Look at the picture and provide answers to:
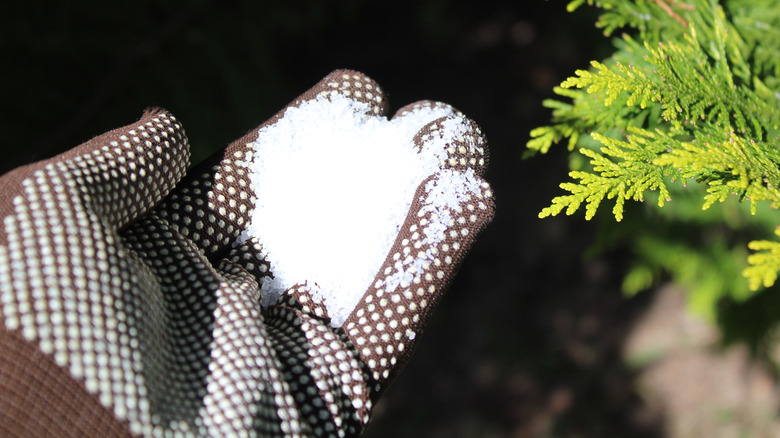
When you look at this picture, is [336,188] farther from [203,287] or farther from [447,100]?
[447,100]

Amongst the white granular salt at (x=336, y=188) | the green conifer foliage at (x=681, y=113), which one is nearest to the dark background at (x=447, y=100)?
the white granular salt at (x=336, y=188)

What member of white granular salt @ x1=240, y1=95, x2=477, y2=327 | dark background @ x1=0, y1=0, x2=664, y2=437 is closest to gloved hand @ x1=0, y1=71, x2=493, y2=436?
white granular salt @ x1=240, y1=95, x2=477, y2=327

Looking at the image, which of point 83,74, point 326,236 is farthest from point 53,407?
point 83,74

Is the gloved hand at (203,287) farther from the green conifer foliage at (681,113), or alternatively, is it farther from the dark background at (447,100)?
the dark background at (447,100)

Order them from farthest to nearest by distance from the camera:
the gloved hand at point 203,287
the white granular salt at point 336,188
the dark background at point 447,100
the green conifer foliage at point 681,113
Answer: the dark background at point 447,100, the white granular salt at point 336,188, the green conifer foliage at point 681,113, the gloved hand at point 203,287

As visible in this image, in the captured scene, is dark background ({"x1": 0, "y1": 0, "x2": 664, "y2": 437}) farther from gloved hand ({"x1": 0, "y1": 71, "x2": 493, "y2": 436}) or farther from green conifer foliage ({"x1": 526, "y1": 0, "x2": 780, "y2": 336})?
green conifer foliage ({"x1": 526, "y1": 0, "x2": 780, "y2": 336})

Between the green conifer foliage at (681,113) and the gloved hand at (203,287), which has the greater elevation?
the green conifer foliage at (681,113)

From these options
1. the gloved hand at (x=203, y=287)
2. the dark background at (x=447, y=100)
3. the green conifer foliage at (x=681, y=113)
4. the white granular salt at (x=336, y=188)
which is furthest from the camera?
the dark background at (x=447, y=100)
